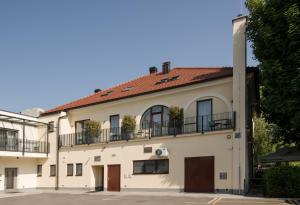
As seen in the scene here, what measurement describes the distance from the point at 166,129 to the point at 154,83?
455 centimetres

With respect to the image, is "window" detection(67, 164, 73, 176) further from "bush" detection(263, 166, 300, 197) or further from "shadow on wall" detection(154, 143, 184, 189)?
"bush" detection(263, 166, 300, 197)

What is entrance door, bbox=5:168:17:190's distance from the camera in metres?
28.9

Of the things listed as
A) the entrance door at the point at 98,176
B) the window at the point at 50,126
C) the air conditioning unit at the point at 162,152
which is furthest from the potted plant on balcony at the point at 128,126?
the window at the point at 50,126

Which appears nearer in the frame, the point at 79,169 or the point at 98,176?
the point at 98,176

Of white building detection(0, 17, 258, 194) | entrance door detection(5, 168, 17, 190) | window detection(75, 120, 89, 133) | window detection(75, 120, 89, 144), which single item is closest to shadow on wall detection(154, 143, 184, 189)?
white building detection(0, 17, 258, 194)

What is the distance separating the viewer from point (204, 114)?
75.5 feet

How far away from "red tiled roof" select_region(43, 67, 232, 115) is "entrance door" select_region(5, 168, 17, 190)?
545 cm

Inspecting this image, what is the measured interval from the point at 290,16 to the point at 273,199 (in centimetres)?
860

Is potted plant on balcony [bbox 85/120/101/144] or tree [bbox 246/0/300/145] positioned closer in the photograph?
tree [bbox 246/0/300/145]

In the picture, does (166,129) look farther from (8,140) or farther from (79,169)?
(8,140)

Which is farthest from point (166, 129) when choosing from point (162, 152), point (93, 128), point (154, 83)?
point (93, 128)

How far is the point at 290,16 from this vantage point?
59.1 feet

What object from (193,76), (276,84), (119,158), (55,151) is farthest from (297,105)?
(55,151)

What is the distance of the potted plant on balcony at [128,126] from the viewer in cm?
2572
